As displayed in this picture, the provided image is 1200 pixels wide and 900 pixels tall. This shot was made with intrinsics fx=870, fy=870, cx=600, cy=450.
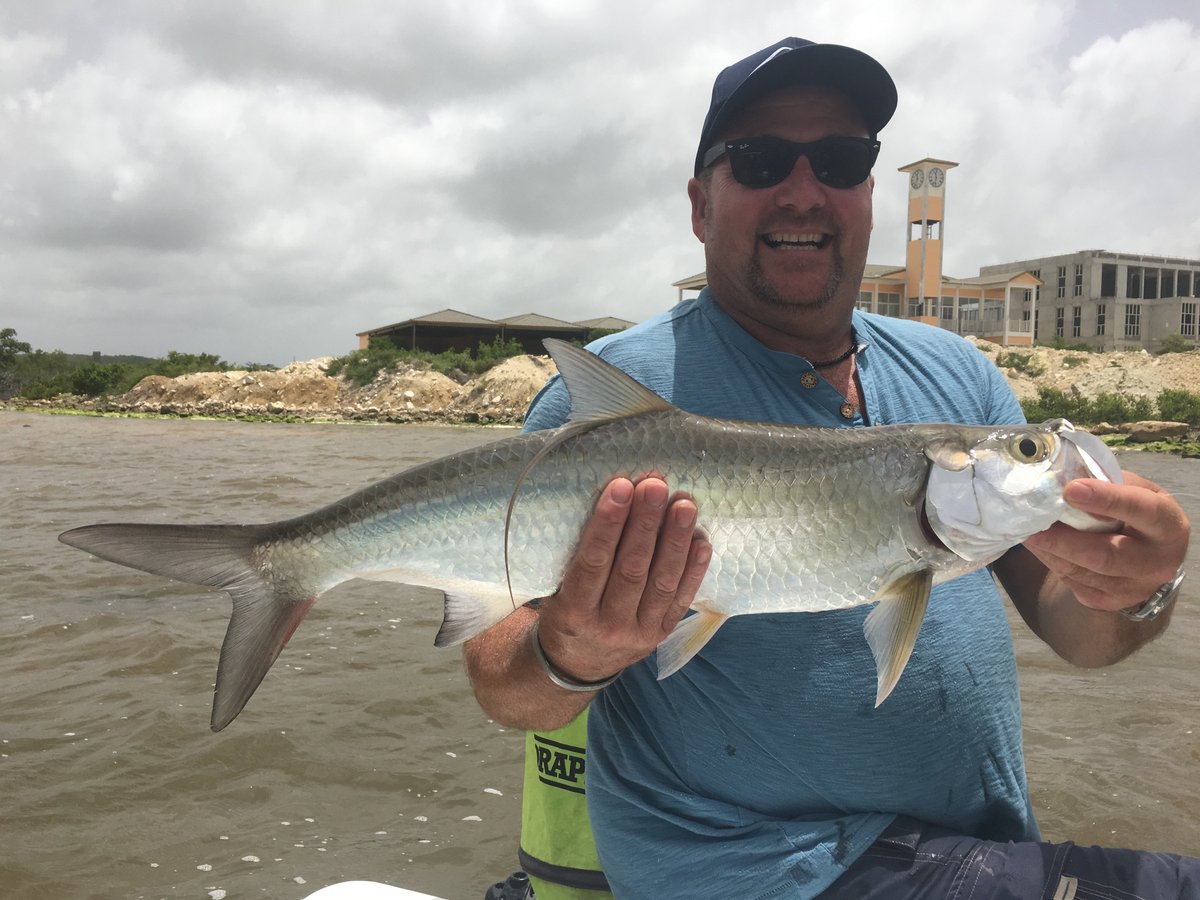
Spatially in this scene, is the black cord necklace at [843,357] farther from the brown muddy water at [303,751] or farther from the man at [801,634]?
the brown muddy water at [303,751]

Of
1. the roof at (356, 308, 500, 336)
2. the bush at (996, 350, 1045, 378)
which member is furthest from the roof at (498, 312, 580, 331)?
the bush at (996, 350, 1045, 378)

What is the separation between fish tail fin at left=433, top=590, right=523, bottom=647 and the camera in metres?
2.17

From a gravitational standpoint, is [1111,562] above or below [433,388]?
below

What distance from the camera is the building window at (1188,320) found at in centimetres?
6438

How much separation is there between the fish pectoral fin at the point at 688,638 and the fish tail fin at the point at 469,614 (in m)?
0.41

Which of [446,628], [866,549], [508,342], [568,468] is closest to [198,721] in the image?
[446,628]

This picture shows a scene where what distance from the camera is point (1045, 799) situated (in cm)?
482

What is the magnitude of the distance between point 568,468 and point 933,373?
1375 millimetres

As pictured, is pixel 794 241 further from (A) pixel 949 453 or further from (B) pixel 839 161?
(A) pixel 949 453

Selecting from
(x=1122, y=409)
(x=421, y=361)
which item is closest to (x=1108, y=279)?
(x=1122, y=409)

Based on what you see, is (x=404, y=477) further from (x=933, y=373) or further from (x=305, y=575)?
(x=933, y=373)

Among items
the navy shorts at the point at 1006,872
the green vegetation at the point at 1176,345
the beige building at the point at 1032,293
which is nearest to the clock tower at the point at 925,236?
the beige building at the point at 1032,293

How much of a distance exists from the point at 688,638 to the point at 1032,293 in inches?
2451

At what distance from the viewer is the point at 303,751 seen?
5223mm
